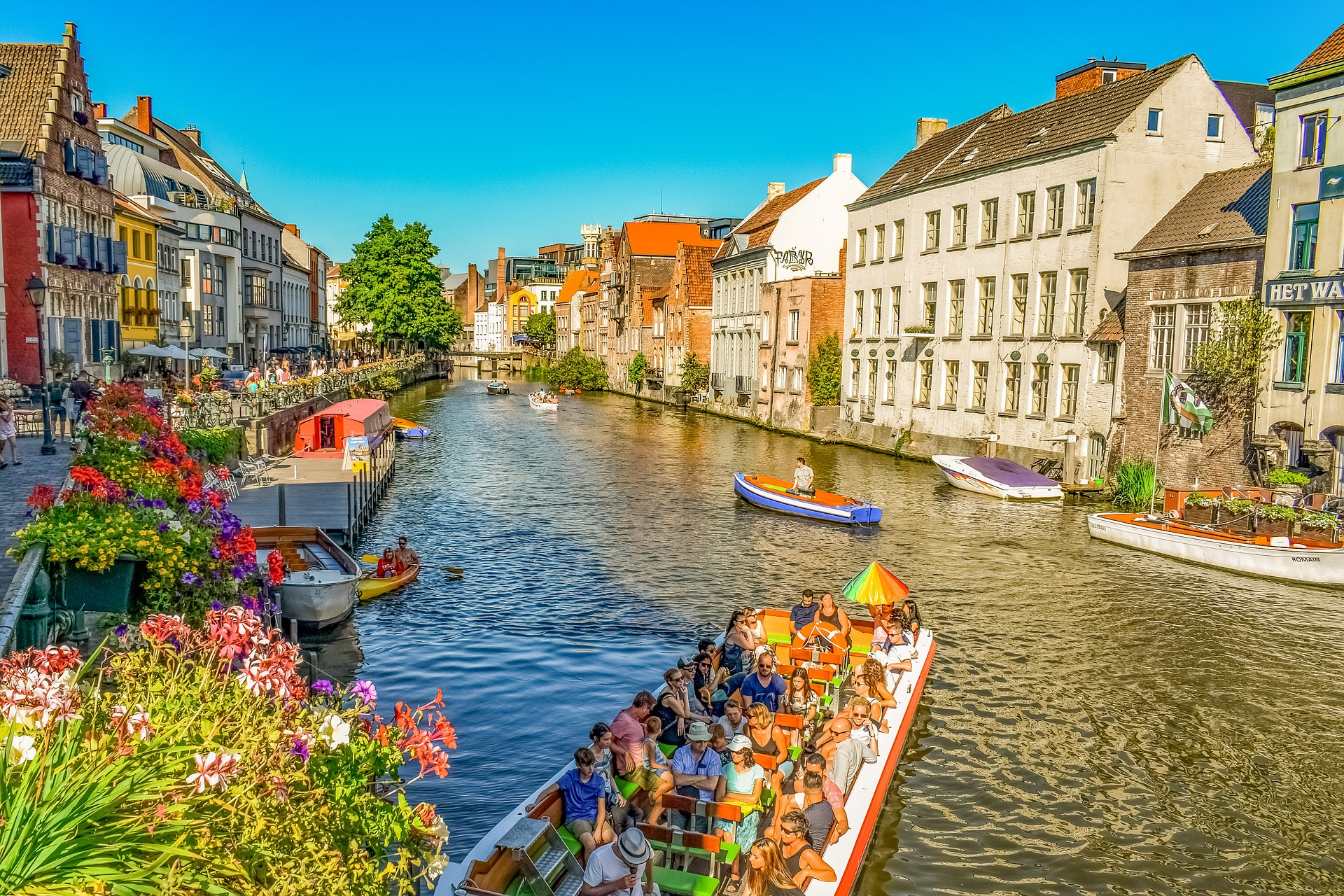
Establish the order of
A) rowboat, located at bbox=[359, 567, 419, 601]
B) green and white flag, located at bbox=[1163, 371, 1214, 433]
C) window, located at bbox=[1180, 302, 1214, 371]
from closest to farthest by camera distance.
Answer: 1. rowboat, located at bbox=[359, 567, 419, 601]
2. green and white flag, located at bbox=[1163, 371, 1214, 433]
3. window, located at bbox=[1180, 302, 1214, 371]

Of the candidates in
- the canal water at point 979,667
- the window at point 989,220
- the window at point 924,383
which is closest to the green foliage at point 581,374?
the window at point 924,383

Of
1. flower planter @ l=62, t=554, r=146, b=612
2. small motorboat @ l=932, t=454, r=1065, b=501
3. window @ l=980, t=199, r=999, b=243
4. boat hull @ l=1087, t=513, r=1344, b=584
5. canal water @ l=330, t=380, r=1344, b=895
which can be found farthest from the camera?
window @ l=980, t=199, r=999, b=243

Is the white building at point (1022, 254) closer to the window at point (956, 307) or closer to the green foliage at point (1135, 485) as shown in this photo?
the window at point (956, 307)

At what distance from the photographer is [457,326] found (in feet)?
345

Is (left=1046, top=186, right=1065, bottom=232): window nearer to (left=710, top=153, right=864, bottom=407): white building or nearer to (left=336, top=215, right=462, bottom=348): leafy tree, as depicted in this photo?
(left=710, top=153, right=864, bottom=407): white building

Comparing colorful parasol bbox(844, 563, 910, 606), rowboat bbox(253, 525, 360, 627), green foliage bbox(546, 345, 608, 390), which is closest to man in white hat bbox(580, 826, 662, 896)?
colorful parasol bbox(844, 563, 910, 606)

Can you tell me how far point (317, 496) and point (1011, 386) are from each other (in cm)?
2460

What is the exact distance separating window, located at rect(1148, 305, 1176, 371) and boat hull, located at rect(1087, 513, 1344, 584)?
6.76m

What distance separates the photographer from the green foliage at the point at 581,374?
98.2 m

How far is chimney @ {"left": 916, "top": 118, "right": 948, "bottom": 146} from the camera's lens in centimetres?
5231

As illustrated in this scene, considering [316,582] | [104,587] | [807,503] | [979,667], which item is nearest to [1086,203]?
[807,503]

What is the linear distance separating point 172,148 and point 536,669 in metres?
64.5

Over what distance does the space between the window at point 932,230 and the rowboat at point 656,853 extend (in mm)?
35244

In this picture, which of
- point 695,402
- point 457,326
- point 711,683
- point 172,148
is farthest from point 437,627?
point 457,326
